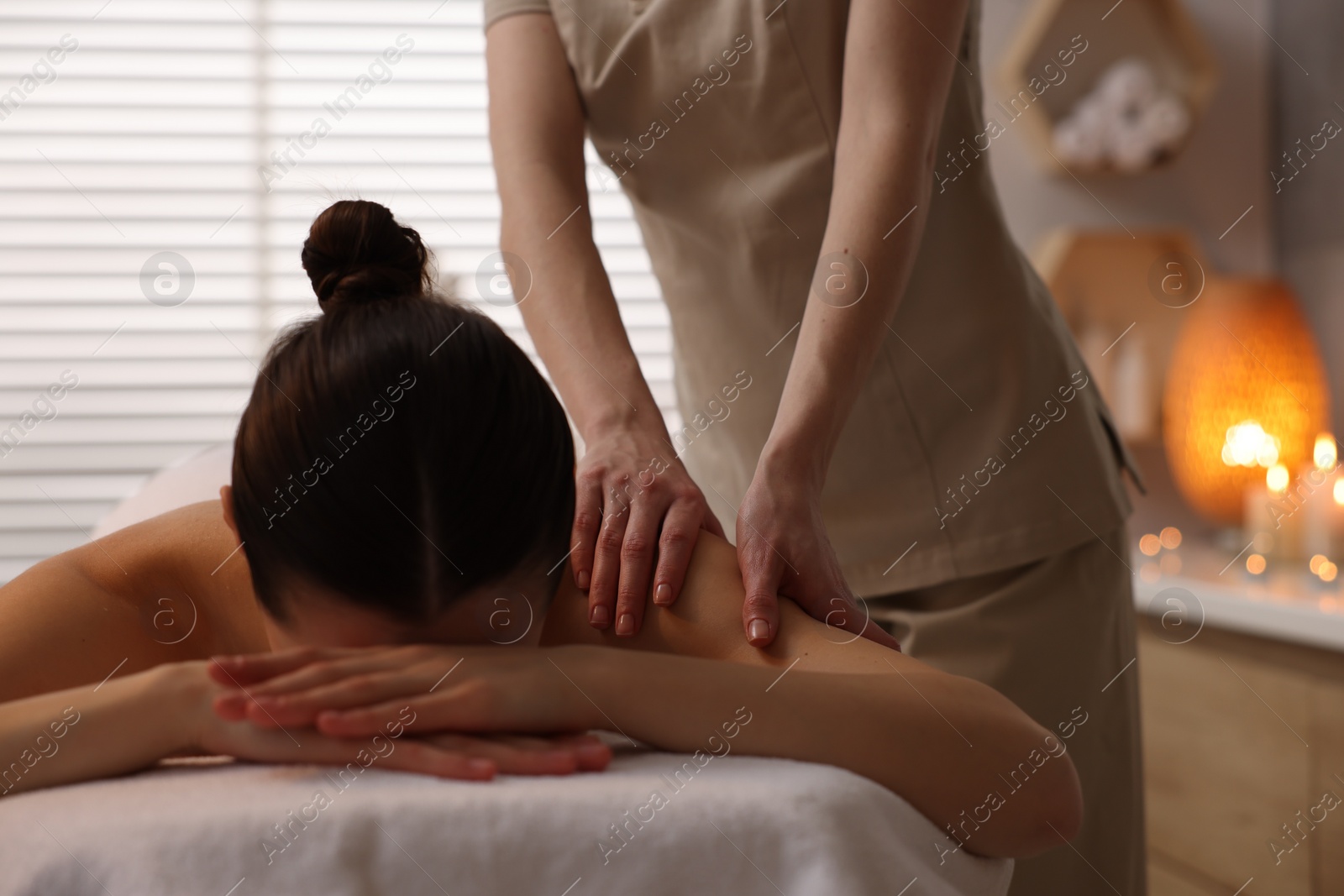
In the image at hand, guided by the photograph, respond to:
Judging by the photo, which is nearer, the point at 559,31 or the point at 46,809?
the point at 46,809

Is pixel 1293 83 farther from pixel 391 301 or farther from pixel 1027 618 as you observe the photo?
pixel 391 301

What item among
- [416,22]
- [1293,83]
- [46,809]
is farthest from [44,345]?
[1293,83]

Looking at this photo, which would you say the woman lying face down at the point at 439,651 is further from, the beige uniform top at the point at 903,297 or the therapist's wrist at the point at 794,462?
the beige uniform top at the point at 903,297

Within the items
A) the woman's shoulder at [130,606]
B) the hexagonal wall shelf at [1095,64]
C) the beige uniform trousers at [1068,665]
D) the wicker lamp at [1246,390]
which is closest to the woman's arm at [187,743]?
the woman's shoulder at [130,606]

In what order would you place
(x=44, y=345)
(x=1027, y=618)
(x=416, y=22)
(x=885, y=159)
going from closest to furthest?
(x=885, y=159)
(x=1027, y=618)
(x=44, y=345)
(x=416, y=22)

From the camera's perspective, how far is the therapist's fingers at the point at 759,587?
0.75 meters

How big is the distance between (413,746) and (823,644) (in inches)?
11.5

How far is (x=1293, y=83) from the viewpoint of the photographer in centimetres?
A: 249

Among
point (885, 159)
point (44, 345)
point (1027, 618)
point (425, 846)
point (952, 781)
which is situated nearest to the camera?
point (425, 846)

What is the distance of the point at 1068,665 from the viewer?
1.05 meters

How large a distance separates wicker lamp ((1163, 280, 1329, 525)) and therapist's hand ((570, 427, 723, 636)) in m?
1.82

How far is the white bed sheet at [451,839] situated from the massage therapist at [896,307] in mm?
479

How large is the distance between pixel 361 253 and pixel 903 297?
53cm

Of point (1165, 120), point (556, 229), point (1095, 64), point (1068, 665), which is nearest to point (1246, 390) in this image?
point (1165, 120)
